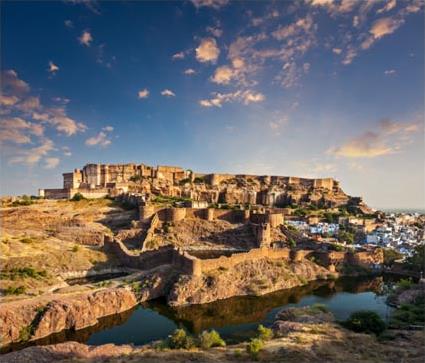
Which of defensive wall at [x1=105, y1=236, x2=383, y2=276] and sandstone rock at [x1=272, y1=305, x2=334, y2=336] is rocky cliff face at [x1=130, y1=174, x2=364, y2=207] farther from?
sandstone rock at [x1=272, y1=305, x2=334, y2=336]

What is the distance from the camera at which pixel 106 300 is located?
2114 cm

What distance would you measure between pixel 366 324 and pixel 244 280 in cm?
1135

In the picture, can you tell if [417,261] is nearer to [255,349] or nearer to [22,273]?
[255,349]

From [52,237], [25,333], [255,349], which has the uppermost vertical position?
[52,237]

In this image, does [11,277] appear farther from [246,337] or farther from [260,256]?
[260,256]

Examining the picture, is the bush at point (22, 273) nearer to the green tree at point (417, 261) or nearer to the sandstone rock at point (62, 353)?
the sandstone rock at point (62, 353)

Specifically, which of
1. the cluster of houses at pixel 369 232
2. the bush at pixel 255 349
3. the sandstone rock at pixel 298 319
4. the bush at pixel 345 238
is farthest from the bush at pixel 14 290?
the bush at pixel 345 238

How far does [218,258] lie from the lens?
27.0m

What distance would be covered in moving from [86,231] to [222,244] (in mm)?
17932

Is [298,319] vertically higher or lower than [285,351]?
lower

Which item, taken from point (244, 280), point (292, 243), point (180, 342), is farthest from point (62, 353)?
point (292, 243)

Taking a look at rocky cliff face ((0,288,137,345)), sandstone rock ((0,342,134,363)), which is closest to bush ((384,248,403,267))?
rocky cliff face ((0,288,137,345))

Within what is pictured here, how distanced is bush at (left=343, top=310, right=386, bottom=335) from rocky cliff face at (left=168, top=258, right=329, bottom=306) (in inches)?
367

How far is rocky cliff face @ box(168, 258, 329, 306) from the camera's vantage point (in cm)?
2372
